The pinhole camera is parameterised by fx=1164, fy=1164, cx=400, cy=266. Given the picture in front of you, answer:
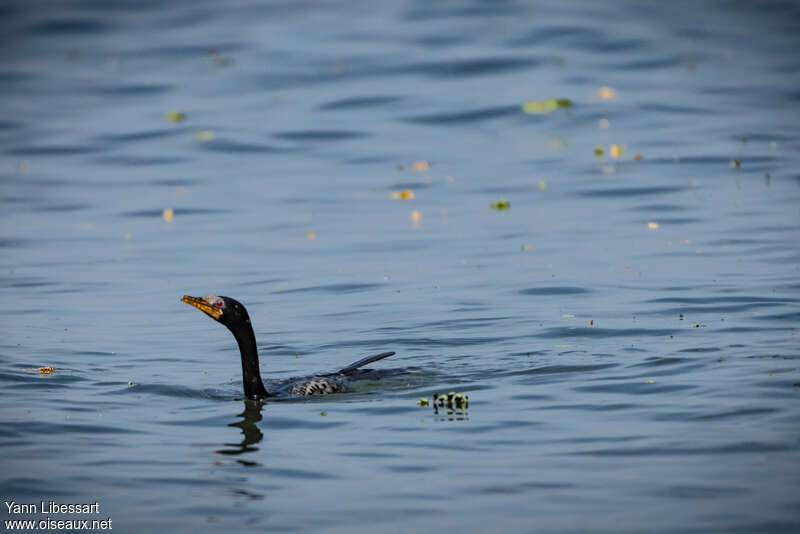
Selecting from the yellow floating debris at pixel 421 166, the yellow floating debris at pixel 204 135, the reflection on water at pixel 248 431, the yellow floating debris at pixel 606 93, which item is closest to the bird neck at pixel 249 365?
the reflection on water at pixel 248 431

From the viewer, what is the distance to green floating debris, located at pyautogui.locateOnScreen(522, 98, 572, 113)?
29.8m

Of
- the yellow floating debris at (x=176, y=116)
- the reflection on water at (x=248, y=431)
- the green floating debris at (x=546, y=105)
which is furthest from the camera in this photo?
the yellow floating debris at (x=176, y=116)

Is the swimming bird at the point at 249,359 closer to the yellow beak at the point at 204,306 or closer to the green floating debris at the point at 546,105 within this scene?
the yellow beak at the point at 204,306

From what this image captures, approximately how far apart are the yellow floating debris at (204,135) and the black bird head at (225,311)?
1948 cm

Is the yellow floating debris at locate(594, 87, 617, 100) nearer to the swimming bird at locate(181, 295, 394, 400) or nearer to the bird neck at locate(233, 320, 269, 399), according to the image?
the swimming bird at locate(181, 295, 394, 400)

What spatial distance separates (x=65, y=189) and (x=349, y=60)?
13845 millimetres

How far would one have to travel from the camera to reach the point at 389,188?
78.3 feet

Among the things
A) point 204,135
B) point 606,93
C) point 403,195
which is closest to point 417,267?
point 403,195

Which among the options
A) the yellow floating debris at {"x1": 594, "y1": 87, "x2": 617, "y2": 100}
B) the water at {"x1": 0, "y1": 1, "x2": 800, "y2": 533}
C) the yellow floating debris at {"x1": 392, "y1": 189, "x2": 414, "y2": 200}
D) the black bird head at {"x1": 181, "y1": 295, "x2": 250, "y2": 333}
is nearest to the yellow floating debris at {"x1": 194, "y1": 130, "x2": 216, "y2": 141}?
the water at {"x1": 0, "y1": 1, "x2": 800, "y2": 533}

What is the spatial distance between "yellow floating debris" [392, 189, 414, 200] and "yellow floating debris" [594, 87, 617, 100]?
912cm

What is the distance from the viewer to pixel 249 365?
33.9 ft

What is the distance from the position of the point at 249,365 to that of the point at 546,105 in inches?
Answer: 828

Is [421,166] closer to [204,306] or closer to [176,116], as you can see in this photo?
[176,116]

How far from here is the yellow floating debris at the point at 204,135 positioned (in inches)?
1160
